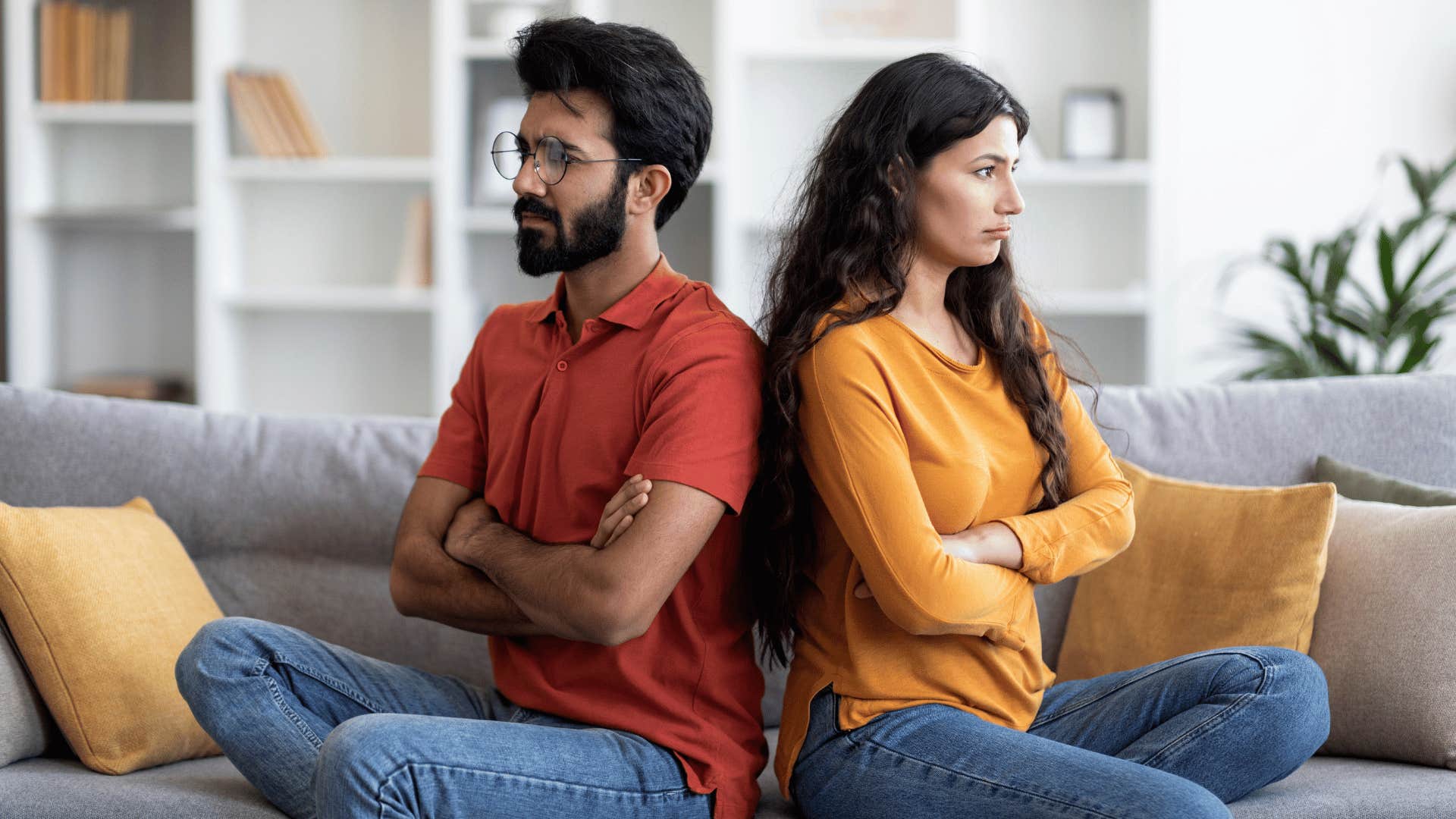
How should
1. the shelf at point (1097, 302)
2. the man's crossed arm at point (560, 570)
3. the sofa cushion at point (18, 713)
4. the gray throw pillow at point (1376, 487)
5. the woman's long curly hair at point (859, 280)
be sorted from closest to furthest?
the man's crossed arm at point (560, 570) → the woman's long curly hair at point (859, 280) → the sofa cushion at point (18, 713) → the gray throw pillow at point (1376, 487) → the shelf at point (1097, 302)

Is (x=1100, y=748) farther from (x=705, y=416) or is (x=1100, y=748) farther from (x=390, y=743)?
(x=390, y=743)

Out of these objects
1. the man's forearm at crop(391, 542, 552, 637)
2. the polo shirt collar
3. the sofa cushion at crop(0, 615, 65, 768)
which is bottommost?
the sofa cushion at crop(0, 615, 65, 768)

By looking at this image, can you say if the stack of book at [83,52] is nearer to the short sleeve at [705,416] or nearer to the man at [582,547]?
the man at [582,547]

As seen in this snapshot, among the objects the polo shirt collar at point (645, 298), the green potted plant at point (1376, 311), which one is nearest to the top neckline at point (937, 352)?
the polo shirt collar at point (645, 298)

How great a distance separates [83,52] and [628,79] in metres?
2.89

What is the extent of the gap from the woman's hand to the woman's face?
0.45 metres

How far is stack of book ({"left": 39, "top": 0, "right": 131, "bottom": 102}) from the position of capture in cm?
368

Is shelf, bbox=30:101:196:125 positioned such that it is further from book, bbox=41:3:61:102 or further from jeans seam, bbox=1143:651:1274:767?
jeans seam, bbox=1143:651:1274:767

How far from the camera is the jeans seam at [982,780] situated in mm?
1242

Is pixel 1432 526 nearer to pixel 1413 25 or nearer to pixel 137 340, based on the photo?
pixel 1413 25

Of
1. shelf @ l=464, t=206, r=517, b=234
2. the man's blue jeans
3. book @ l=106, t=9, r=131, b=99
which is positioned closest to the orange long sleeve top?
the man's blue jeans

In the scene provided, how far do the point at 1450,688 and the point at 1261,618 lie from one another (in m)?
0.24

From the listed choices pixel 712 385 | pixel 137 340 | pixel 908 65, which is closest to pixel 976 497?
pixel 712 385

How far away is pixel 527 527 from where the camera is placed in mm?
1535
